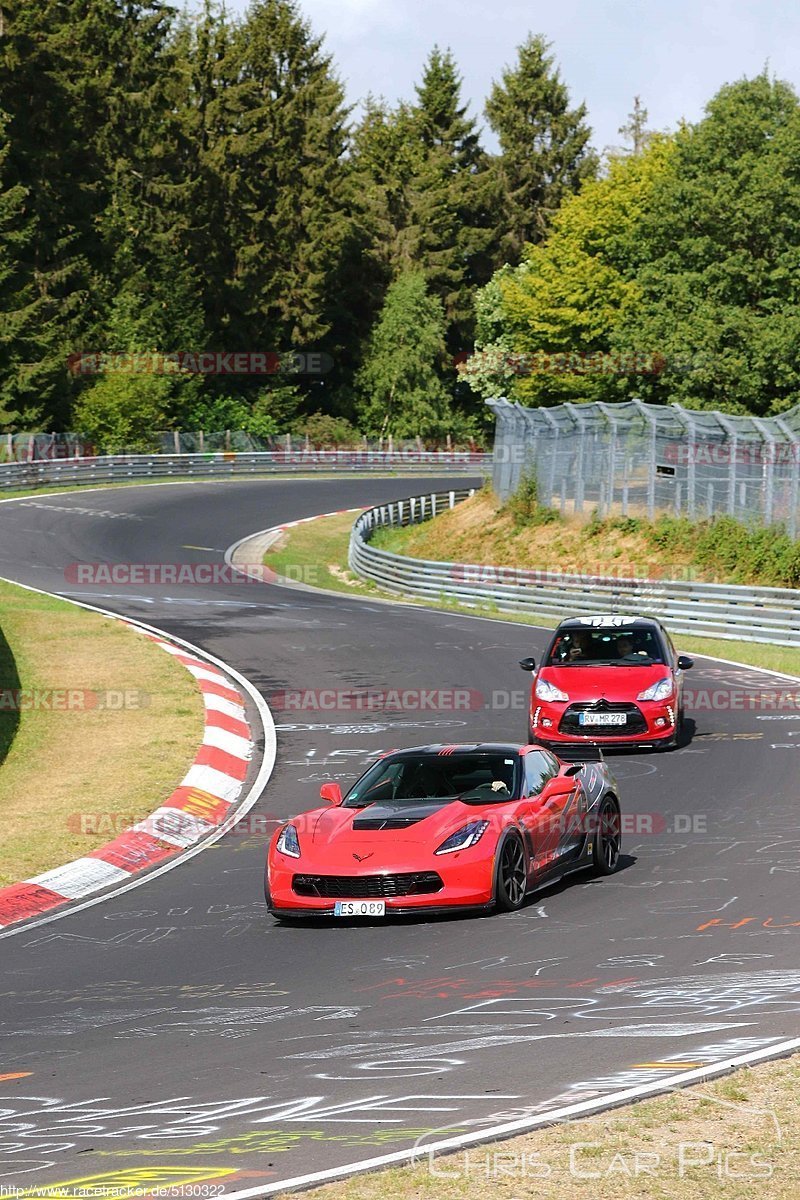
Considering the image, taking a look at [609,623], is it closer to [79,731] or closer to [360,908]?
[79,731]

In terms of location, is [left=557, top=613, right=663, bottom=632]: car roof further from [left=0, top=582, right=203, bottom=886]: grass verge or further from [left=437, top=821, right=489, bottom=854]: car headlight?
Result: [left=437, top=821, right=489, bottom=854]: car headlight

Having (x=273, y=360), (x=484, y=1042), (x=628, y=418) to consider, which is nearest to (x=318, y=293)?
(x=273, y=360)

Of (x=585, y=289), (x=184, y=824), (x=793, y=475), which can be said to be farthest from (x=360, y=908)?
(x=585, y=289)

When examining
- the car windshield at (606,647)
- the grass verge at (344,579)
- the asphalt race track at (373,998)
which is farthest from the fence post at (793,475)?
the asphalt race track at (373,998)

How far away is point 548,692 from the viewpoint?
1939cm

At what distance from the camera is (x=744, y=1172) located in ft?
18.9

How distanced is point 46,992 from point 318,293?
93.3 m

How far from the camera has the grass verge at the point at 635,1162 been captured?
18.5 feet

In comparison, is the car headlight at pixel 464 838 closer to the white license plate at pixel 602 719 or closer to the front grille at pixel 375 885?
the front grille at pixel 375 885

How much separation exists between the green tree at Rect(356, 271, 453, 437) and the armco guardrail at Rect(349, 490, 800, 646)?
5784 cm

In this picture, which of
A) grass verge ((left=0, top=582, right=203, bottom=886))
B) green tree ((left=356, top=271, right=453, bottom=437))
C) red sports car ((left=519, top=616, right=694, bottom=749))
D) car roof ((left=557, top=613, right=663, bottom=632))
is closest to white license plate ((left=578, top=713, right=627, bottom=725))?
red sports car ((left=519, top=616, right=694, bottom=749))

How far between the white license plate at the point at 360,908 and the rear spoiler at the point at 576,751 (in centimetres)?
800

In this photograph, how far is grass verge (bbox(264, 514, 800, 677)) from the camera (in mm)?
29406

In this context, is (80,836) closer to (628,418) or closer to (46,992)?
(46,992)
